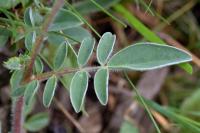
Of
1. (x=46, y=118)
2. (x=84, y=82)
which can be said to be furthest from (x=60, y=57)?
(x=46, y=118)

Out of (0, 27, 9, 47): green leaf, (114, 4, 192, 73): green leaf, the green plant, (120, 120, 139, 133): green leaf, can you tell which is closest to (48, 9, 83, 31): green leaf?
the green plant

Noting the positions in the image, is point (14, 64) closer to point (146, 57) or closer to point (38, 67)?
point (38, 67)

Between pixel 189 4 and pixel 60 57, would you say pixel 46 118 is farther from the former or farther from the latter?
pixel 189 4

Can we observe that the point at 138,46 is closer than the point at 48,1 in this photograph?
Yes

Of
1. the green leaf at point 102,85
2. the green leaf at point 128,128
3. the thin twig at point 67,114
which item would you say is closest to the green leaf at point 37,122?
the thin twig at point 67,114

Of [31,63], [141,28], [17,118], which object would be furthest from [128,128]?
[31,63]

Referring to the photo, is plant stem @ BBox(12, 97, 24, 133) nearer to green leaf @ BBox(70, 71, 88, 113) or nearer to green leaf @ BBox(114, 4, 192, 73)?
green leaf @ BBox(70, 71, 88, 113)

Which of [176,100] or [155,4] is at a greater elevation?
[155,4]
